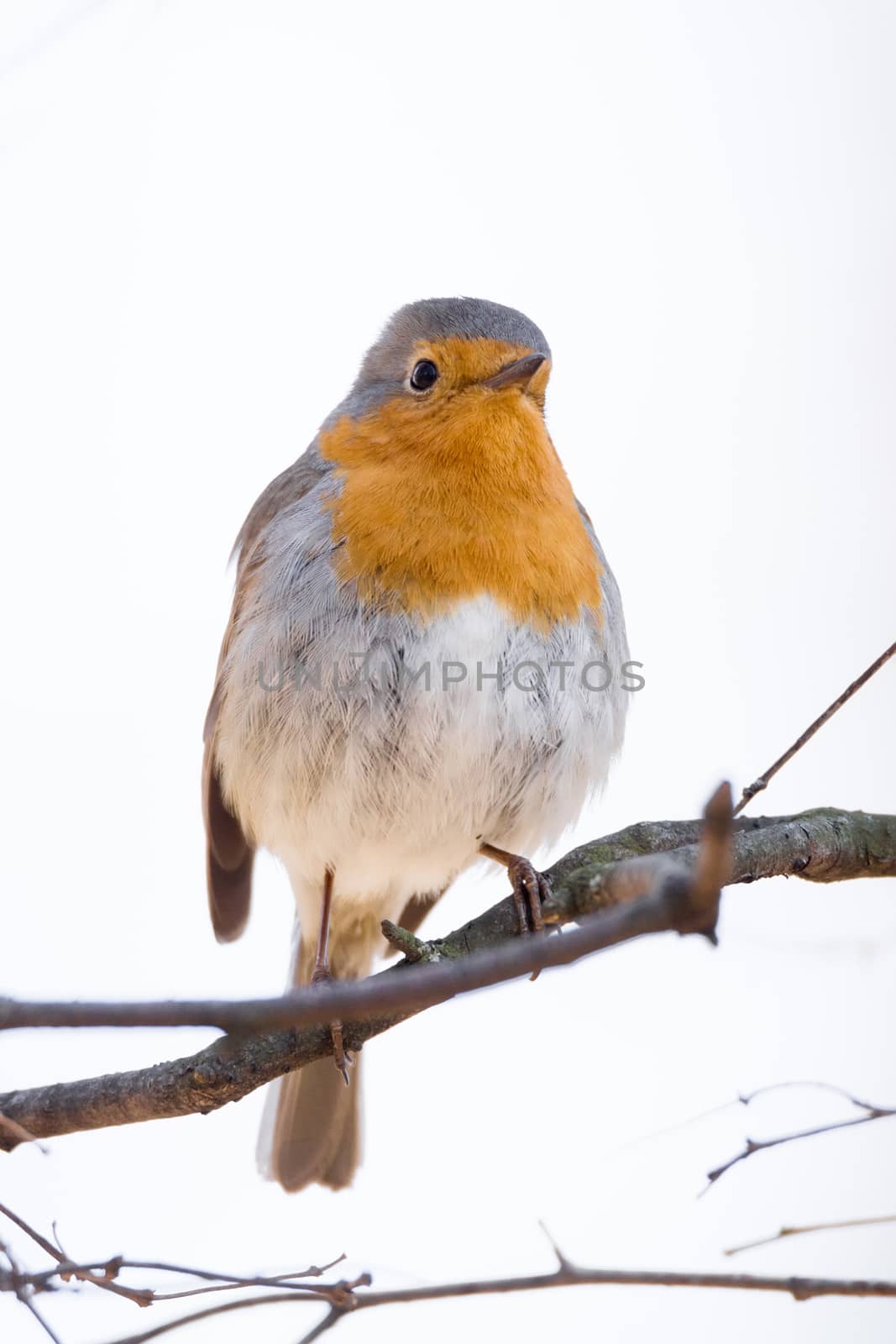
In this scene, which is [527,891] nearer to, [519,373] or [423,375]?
[519,373]

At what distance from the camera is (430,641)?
378cm

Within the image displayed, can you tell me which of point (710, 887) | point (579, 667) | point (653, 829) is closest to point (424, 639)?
point (579, 667)

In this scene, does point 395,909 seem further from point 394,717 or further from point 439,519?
point 439,519

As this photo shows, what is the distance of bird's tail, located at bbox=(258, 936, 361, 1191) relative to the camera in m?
4.91

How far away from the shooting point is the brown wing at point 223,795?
15.0 feet

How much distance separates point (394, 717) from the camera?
383 cm

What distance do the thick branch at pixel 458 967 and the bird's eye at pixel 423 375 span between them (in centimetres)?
156

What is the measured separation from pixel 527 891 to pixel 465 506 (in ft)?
3.57

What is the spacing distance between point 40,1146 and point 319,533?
2.01 metres

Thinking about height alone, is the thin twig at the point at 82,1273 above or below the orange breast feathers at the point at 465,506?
below

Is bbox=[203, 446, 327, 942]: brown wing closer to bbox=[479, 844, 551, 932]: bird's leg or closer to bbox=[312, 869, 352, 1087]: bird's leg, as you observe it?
bbox=[312, 869, 352, 1087]: bird's leg

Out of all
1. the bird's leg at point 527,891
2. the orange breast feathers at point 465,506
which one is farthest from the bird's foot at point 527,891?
the orange breast feathers at point 465,506

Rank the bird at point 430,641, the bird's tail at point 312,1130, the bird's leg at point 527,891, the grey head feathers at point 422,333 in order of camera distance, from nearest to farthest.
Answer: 1. the bird's leg at point 527,891
2. the bird at point 430,641
3. the grey head feathers at point 422,333
4. the bird's tail at point 312,1130

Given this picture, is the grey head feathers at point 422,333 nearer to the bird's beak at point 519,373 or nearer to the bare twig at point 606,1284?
the bird's beak at point 519,373
